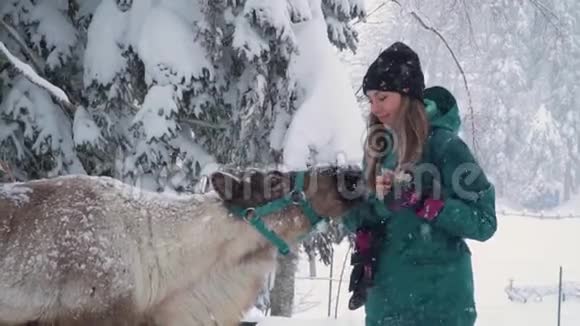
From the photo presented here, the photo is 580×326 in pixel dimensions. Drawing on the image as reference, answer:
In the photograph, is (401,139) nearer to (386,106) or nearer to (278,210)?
(386,106)

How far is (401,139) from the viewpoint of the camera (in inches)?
104

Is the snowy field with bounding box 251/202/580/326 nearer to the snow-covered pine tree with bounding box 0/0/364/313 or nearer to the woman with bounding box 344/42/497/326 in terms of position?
the snow-covered pine tree with bounding box 0/0/364/313

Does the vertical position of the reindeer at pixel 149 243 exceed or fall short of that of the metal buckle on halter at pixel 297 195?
it falls short

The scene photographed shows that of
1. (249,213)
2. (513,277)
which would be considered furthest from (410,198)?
(513,277)

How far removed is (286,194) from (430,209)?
2.84 feet

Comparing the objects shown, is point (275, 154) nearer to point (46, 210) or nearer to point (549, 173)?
point (46, 210)

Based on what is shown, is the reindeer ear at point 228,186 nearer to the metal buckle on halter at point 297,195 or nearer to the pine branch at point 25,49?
the metal buckle on halter at point 297,195

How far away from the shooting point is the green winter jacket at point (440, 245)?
97.5 inches

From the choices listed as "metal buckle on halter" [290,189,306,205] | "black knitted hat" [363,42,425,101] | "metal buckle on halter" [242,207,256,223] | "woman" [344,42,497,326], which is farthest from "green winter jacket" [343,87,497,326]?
"metal buckle on halter" [242,207,256,223]

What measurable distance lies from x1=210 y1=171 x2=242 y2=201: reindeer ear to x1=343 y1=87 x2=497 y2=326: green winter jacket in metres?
0.80

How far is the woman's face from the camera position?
8.81 ft

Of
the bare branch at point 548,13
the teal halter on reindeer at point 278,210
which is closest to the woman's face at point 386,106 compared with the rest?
the teal halter on reindeer at point 278,210

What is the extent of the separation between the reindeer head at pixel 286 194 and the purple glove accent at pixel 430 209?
1.98 feet

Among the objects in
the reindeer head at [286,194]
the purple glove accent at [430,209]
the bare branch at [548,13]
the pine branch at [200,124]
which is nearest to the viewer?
the purple glove accent at [430,209]
